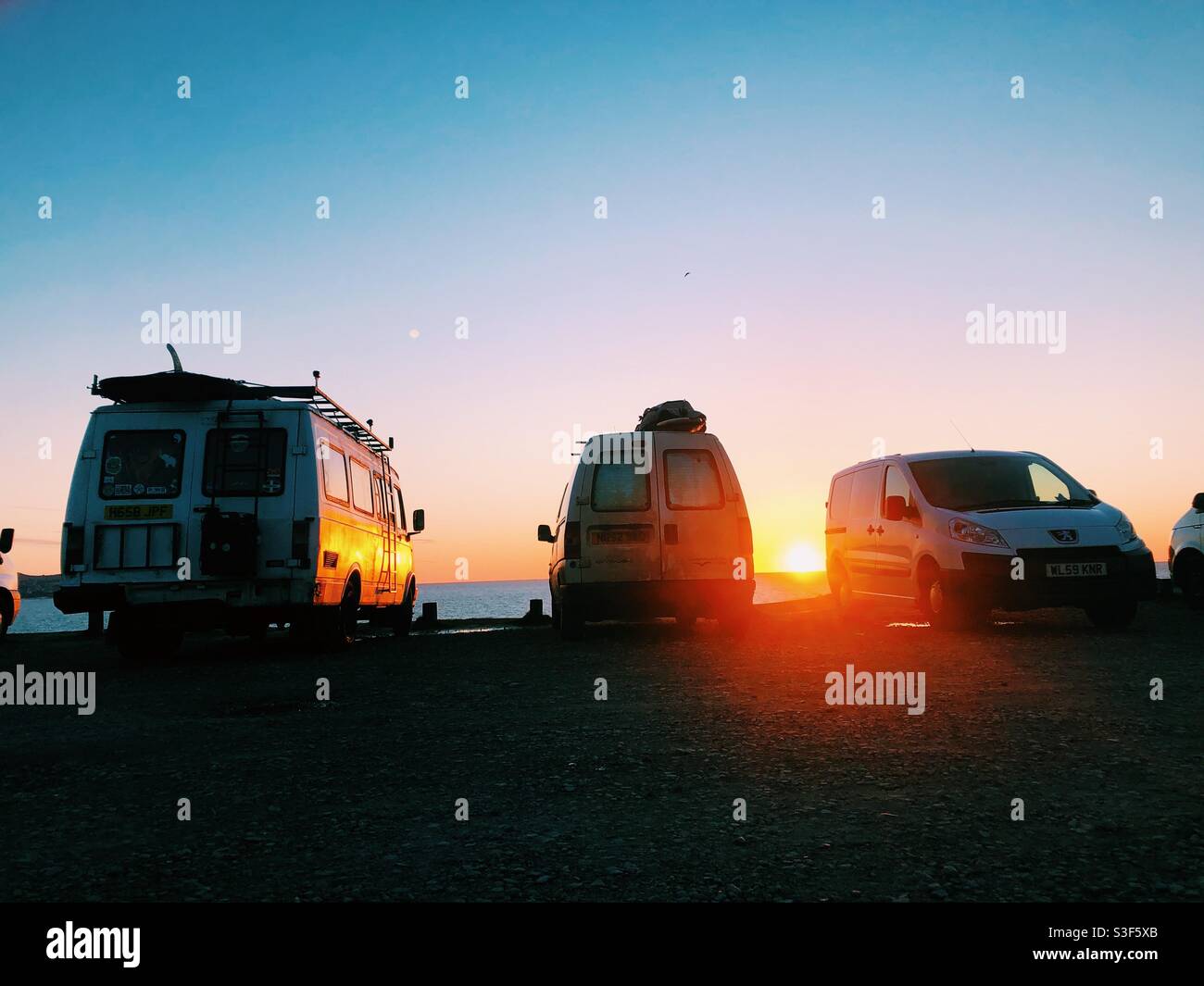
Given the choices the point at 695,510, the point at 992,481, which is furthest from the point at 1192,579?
the point at 695,510

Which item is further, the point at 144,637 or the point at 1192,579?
the point at 1192,579

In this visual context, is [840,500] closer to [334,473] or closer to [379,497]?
[379,497]

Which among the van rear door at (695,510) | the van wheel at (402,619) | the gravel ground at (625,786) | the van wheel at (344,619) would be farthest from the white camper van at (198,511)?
the van wheel at (402,619)

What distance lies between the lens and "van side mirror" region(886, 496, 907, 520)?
11.8 meters

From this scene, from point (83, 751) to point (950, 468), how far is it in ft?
33.4

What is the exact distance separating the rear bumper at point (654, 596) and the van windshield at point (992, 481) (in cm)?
287

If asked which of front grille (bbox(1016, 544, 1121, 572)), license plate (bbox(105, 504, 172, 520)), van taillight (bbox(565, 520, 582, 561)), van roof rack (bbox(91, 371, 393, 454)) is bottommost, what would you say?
front grille (bbox(1016, 544, 1121, 572))

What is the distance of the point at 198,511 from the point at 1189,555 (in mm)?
13399

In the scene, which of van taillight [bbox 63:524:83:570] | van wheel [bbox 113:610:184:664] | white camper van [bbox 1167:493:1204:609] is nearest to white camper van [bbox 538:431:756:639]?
van wheel [bbox 113:610:184:664]

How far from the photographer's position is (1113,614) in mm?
10891

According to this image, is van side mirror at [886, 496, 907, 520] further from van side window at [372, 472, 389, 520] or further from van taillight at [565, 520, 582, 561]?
van side window at [372, 472, 389, 520]

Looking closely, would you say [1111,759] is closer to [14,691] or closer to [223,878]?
[223,878]

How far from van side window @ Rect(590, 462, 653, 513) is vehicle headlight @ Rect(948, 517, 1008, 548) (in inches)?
141
